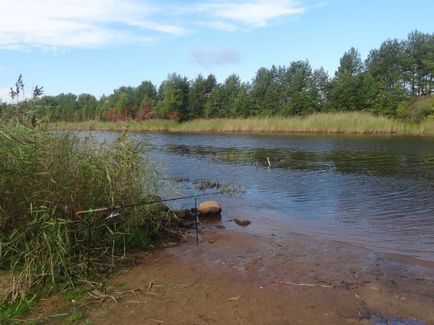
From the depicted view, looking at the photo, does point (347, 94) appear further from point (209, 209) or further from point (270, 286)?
point (270, 286)

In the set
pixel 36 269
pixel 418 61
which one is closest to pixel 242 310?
pixel 36 269

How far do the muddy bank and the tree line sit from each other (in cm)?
3786

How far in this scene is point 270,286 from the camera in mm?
5785

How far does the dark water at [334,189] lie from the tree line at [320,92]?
24.8 m

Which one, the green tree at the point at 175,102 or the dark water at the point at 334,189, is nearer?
the dark water at the point at 334,189

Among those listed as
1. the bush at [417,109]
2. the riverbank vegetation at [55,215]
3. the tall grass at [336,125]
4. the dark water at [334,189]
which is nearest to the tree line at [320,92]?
the bush at [417,109]

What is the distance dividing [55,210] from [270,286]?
309 cm

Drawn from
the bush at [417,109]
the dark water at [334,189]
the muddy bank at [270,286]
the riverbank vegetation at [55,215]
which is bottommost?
the dark water at [334,189]

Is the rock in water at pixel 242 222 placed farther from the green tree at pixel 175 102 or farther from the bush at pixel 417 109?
the green tree at pixel 175 102

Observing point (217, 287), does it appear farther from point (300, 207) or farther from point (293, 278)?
point (300, 207)

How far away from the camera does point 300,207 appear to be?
11.6 metres

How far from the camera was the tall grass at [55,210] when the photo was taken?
5.45 metres

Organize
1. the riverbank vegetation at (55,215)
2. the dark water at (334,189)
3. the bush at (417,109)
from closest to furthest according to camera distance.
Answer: the riverbank vegetation at (55,215)
the dark water at (334,189)
the bush at (417,109)

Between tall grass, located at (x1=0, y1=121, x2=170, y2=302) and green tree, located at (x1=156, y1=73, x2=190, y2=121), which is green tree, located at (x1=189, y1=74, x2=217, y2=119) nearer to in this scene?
green tree, located at (x1=156, y1=73, x2=190, y2=121)
